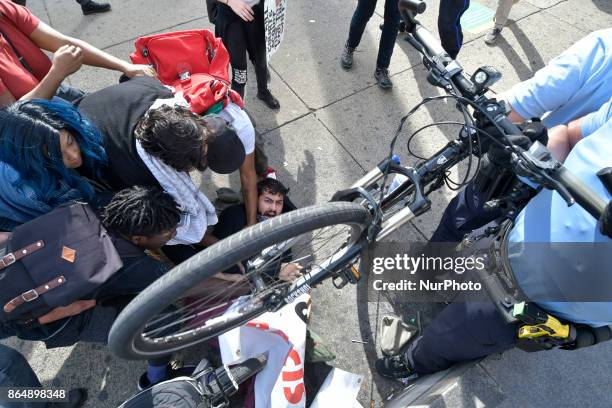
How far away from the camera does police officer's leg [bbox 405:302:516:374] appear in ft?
5.61

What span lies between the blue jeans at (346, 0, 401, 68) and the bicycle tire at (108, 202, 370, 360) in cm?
238

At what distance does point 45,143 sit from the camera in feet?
5.30

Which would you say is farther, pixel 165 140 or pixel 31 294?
pixel 165 140

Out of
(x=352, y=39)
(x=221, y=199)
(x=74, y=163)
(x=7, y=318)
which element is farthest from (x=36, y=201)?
(x=352, y=39)

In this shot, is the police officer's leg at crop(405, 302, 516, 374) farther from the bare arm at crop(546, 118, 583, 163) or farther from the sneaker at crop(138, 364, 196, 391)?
the sneaker at crop(138, 364, 196, 391)

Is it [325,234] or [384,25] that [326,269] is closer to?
[325,234]

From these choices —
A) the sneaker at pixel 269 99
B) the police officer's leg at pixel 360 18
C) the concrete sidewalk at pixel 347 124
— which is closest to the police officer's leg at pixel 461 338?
the concrete sidewalk at pixel 347 124

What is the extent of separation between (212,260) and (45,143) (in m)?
0.94

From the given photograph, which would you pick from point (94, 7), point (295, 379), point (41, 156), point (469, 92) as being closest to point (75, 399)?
point (295, 379)

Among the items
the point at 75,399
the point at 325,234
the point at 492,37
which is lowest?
the point at 75,399

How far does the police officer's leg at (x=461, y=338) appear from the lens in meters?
1.71

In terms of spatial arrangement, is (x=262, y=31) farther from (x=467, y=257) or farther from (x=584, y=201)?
(x=584, y=201)

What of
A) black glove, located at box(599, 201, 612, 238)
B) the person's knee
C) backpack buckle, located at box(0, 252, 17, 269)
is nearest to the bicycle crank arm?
black glove, located at box(599, 201, 612, 238)

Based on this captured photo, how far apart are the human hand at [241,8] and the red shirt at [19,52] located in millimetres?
1167
